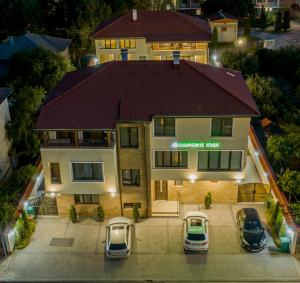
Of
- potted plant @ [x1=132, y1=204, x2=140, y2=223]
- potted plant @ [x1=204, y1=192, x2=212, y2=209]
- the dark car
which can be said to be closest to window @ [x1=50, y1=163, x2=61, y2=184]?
potted plant @ [x1=132, y1=204, x2=140, y2=223]

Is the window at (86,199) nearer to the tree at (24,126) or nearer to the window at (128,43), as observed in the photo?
the tree at (24,126)

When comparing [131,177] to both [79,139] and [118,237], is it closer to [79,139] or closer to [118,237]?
[118,237]

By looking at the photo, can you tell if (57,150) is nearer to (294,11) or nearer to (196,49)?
(196,49)

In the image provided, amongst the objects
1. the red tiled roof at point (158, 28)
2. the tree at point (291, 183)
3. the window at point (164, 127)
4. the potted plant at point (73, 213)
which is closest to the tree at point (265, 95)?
the red tiled roof at point (158, 28)

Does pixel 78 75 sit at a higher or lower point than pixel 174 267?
higher

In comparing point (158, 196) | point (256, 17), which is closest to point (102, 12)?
point (256, 17)

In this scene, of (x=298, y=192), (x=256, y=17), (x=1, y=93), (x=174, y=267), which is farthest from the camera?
(x=256, y=17)

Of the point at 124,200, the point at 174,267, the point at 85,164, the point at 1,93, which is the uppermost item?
the point at 1,93

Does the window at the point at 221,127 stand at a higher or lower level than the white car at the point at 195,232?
higher
